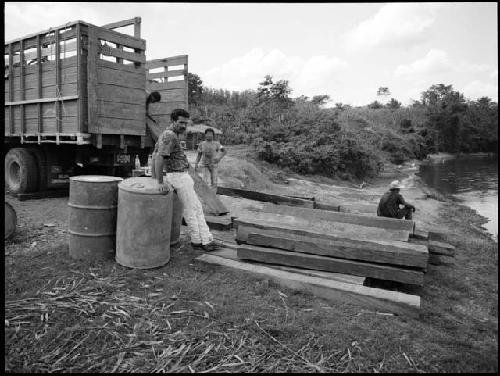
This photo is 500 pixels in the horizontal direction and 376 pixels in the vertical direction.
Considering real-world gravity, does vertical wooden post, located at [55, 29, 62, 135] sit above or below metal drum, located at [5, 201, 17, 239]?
above

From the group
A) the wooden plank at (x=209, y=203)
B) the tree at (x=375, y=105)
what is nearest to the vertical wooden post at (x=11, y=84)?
the wooden plank at (x=209, y=203)

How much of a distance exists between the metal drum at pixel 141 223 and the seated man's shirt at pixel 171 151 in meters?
0.50

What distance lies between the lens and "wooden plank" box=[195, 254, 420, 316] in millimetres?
3916

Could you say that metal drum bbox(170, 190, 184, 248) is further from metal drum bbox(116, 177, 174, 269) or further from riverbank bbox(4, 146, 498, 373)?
metal drum bbox(116, 177, 174, 269)

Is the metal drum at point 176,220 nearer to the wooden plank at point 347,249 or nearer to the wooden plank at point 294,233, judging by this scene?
the wooden plank at point 294,233

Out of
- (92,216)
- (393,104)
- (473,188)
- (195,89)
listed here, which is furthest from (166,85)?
(393,104)

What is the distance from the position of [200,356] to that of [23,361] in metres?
1.36

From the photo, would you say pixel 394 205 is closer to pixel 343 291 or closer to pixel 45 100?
pixel 343 291

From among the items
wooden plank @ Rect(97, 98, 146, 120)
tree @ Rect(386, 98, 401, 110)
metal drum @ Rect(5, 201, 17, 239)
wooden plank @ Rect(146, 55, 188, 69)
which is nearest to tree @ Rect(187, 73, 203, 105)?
wooden plank @ Rect(146, 55, 188, 69)

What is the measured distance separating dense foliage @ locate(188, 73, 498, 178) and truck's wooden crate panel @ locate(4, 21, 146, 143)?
526 inches

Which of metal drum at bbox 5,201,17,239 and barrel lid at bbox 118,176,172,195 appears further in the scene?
metal drum at bbox 5,201,17,239

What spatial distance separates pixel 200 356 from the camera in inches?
123

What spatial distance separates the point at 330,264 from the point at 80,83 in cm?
579

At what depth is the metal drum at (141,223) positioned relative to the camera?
482cm
